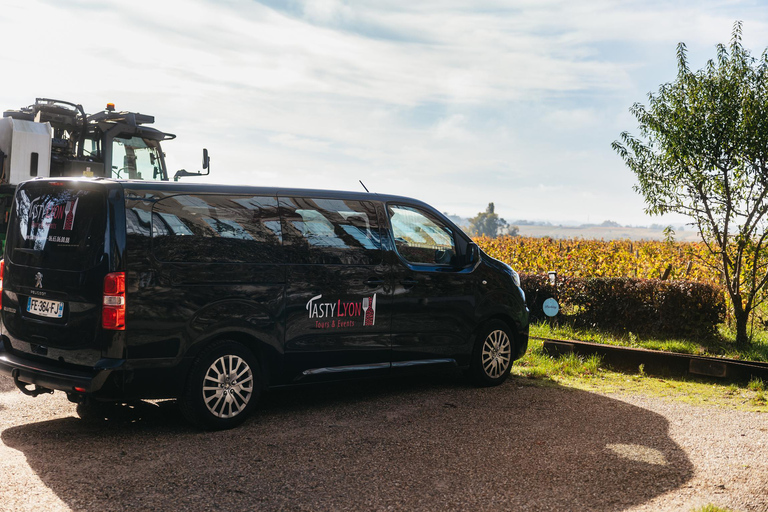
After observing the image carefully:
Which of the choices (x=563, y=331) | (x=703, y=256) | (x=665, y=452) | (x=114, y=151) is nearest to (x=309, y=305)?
(x=665, y=452)

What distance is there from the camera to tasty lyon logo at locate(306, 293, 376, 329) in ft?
20.7

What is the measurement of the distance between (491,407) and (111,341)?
349cm

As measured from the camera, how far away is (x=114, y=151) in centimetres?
1225

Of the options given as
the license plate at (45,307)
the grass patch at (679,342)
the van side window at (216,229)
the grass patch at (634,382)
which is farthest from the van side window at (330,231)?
the grass patch at (679,342)

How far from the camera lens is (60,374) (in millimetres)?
5453

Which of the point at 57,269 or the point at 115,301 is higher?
the point at 57,269

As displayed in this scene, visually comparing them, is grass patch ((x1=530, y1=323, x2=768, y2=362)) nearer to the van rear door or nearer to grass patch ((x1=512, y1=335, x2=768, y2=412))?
grass patch ((x1=512, y1=335, x2=768, y2=412))

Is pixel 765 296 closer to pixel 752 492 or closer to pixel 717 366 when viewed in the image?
pixel 717 366

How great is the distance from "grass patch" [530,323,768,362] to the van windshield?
7.38m

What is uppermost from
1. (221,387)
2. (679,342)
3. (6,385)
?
(679,342)

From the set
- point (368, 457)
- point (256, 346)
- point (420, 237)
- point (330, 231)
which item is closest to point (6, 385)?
point (256, 346)

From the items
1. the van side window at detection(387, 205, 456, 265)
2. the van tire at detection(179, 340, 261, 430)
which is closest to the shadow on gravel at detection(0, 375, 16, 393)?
the van tire at detection(179, 340, 261, 430)

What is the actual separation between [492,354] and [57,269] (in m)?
4.37

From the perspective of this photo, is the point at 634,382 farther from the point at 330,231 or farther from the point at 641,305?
the point at 330,231
